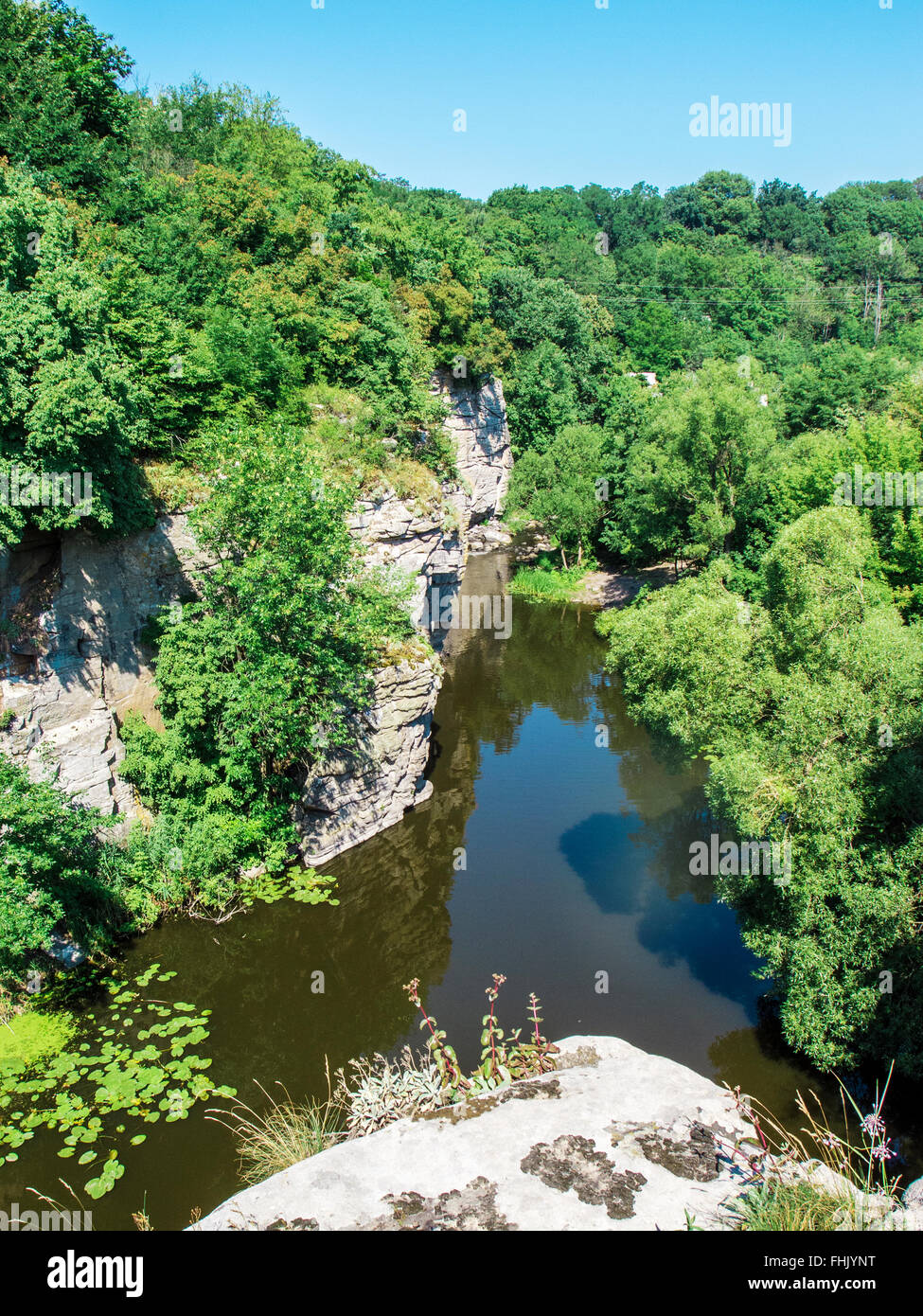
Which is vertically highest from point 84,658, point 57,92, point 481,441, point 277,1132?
point 57,92

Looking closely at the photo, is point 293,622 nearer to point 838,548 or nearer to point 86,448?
point 86,448

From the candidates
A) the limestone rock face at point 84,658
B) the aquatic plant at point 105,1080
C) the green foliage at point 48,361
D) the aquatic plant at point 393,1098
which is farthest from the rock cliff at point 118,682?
the aquatic plant at point 393,1098

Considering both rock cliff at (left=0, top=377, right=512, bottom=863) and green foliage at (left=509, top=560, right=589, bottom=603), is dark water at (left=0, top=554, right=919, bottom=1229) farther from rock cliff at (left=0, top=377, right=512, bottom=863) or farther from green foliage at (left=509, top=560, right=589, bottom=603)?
green foliage at (left=509, top=560, right=589, bottom=603)

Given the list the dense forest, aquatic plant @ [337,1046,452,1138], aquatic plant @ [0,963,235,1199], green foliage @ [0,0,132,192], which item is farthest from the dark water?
green foliage @ [0,0,132,192]

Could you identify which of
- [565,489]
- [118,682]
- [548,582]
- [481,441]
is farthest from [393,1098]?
[481,441]

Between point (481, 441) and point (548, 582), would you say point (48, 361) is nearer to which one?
point (548, 582)
